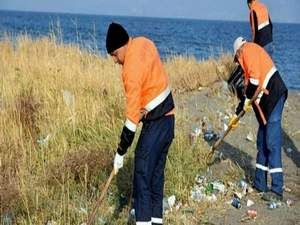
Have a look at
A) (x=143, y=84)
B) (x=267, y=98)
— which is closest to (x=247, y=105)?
(x=267, y=98)

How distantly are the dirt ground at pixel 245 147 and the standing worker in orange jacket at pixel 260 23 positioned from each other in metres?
1.33

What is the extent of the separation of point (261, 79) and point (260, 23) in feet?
10.7

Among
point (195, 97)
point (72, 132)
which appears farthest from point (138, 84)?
point (195, 97)

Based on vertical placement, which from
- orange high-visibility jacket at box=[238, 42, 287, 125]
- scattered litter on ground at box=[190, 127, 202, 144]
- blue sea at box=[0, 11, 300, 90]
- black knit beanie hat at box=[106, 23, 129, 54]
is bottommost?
blue sea at box=[0, 11, 300, 90]

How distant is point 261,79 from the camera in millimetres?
6586

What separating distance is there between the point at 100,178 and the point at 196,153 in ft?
4.76

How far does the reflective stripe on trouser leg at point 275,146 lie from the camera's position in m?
6.69

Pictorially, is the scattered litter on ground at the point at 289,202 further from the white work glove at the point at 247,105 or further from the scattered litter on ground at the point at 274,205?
the white work glove at the point at 247,105

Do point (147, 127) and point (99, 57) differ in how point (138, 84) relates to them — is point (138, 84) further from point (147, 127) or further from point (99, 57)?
point (99, 57)

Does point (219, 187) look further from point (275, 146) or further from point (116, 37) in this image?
point (116, 37)

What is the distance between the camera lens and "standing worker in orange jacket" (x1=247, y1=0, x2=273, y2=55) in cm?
955

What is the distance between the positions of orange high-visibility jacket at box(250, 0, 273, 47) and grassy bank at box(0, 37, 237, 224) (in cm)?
193

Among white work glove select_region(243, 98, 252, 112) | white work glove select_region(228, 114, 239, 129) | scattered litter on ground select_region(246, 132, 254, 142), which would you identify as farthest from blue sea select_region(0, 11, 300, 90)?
white work glove select_region(243, 98, 252, 112)

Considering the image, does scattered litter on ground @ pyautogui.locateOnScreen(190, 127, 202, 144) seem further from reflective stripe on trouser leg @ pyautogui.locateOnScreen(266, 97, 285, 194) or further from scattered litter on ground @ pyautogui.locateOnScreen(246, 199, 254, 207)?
scattered litter on ground @ pyautogui.locateOnScreen(246, 199, 254, 207)
